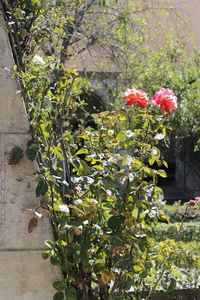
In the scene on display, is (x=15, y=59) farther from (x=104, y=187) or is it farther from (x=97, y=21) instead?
(x=97, y=21)

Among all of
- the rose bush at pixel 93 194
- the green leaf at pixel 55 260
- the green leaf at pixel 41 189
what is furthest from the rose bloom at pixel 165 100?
the green leaf at pixel 55 260

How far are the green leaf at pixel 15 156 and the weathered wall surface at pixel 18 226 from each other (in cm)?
2

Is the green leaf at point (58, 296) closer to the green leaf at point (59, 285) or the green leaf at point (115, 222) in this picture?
the green leaf at point (59, 285)

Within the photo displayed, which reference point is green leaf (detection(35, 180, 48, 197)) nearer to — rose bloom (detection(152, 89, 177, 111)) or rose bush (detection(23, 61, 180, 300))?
rose bush (detection(23, 61, 180, 300))

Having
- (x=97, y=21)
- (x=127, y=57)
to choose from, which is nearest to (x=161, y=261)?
(x=97, y=21)

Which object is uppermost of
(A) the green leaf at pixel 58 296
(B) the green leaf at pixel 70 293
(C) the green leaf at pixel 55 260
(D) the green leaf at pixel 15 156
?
(D) the green leaf at pixel 15 156

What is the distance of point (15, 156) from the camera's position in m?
2.42

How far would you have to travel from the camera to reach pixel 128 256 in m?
2.43

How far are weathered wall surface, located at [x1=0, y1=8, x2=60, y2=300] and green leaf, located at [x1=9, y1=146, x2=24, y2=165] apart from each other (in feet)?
0.06

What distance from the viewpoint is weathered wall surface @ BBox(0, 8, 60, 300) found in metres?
2.42

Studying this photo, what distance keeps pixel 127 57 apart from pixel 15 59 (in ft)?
24.7

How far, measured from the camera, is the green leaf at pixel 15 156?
242 cm

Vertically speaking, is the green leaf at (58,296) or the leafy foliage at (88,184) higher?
the leafy foliage at (88,184)

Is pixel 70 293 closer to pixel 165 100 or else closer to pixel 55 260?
pixel 55 260
